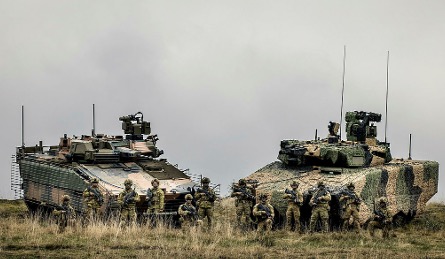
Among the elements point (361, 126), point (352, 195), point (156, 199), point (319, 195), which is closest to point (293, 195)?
point (319, 195)

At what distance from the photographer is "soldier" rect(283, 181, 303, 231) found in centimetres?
2227

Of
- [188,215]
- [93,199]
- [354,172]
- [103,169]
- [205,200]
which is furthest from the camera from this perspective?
[103,169]

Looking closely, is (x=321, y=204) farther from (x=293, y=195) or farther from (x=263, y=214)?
(x=263, y=214)

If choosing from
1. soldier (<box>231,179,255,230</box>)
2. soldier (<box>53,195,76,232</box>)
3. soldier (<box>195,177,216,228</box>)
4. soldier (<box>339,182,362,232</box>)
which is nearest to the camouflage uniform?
soldier (<box>195,177,216,228</box>)

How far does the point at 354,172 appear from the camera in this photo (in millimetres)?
24062

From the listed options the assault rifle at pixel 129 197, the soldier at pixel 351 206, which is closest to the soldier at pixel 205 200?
the assault rifle at pixel 129 197

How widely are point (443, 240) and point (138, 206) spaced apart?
7.85 meters

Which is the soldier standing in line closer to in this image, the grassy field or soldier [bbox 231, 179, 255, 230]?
the grassy field

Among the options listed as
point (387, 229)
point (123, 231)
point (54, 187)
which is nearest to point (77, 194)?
point (54, 187)

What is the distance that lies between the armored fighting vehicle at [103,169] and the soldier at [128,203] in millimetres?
752

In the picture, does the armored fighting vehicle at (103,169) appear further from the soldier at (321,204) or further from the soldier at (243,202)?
the soldier at (321,204)

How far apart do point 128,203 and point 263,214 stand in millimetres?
3472

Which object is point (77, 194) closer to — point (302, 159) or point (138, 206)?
point (138, 206)

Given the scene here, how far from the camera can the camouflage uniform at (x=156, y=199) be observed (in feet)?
76.6
